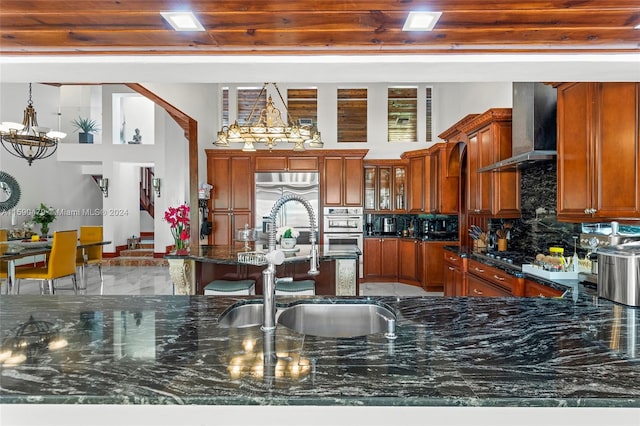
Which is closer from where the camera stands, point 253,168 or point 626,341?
point 626,341

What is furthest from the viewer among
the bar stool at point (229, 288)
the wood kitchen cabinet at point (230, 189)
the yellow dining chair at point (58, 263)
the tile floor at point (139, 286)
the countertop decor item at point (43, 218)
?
the countertop decor item at point (43, 218)

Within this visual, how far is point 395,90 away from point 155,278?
572 cm

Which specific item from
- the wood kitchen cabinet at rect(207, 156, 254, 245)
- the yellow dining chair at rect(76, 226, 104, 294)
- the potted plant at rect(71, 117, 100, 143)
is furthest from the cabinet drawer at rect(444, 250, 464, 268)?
the potted plant at rect(71, 117, 100, 143)

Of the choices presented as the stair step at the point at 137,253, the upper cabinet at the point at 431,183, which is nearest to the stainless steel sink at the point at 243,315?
the upper cabinet at the point at 431,183

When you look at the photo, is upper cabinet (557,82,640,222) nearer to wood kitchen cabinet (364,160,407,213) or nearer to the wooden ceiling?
the wooden ceiling

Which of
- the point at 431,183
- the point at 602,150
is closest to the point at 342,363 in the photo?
the point at 602,150

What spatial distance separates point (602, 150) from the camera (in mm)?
2506

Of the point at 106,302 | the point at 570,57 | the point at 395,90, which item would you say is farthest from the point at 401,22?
the point at 395,90

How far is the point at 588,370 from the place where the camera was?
1.06 metres

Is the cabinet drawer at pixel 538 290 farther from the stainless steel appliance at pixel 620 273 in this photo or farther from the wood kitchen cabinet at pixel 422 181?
the wood kitchen cabinet at pixel 422 181

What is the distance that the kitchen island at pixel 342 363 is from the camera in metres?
0.93

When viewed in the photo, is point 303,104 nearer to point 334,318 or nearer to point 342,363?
point 334,318

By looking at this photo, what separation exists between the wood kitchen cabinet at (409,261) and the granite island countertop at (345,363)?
4.75 m

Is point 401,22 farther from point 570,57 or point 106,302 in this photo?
point 106,302
